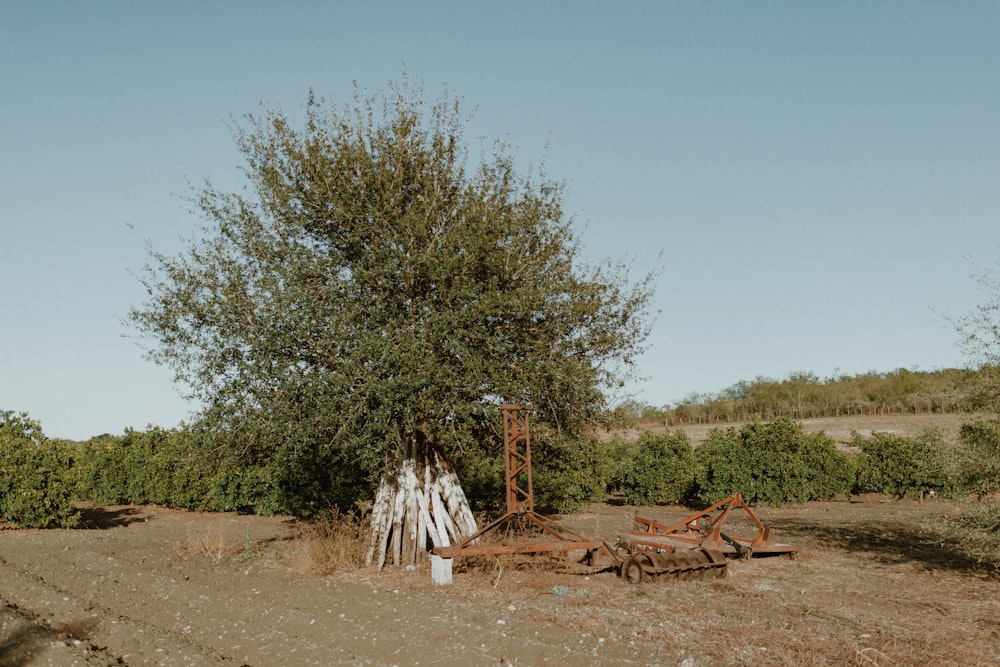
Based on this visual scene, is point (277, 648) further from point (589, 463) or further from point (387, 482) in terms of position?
point (589, 463)

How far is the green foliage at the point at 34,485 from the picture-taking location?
18203 millimetres

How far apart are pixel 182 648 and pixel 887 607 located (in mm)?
8961

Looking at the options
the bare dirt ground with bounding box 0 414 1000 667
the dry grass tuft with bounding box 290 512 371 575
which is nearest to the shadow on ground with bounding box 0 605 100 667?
the bare dirt ground with bounding box 0 414 1000 667

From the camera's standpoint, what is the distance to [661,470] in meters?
23.2

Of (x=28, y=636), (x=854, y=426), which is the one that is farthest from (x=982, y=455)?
(x=854, y=426)

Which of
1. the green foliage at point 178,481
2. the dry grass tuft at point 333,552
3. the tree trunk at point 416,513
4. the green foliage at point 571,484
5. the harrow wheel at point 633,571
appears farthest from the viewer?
the green foliage at point 178,481

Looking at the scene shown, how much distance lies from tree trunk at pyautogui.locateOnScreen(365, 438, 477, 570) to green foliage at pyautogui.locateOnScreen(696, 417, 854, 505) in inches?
446

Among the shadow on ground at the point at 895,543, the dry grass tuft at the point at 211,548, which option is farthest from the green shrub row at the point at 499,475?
the dry grass tuft at the point at 211,548

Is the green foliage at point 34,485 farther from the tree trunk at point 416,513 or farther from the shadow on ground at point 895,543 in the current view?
the shadow on ground at point 895,543

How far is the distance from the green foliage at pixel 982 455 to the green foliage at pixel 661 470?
1148cm

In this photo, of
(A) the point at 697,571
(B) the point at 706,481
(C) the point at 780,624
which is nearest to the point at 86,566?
(A) the point at 697,571

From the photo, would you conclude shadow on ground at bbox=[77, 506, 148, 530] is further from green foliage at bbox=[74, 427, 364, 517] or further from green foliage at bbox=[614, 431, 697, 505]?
green foliage at bbox=[614, 431, 697, 505]

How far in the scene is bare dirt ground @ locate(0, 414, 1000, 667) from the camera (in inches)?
307

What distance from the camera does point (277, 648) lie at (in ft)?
26.9
